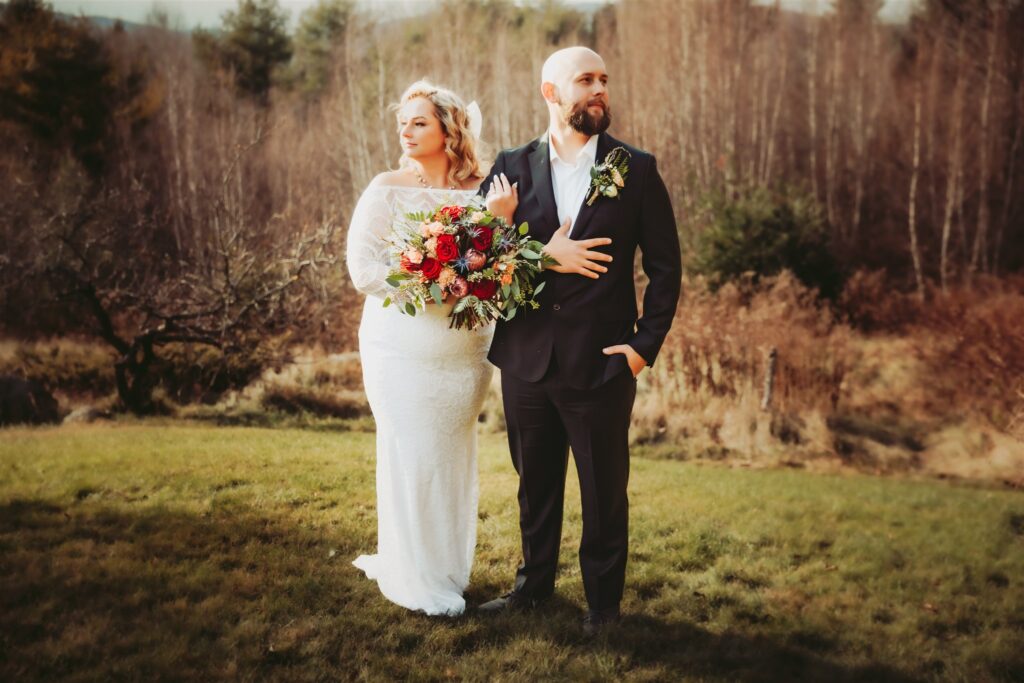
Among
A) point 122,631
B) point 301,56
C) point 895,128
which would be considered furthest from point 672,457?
point 301,56

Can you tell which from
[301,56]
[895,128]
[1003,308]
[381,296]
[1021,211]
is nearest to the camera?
[381,296]

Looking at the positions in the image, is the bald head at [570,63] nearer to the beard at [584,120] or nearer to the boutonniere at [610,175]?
the beard at [584,120]

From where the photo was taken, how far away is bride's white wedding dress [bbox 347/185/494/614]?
10.8 ft

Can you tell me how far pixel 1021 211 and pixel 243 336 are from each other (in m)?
16.1

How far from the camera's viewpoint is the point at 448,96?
343cm

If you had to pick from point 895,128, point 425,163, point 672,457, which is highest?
point 895,128

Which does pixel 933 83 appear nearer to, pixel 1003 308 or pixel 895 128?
pixel 895 128

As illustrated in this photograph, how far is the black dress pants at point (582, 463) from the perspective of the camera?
303cm

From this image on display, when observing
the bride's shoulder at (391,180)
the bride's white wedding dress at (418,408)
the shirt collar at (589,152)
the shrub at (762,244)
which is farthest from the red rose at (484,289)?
the shrub at (762,244)

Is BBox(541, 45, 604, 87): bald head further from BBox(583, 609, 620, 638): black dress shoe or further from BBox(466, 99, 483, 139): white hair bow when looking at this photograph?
BBox(583, 609, 620, 638): black dress shoe

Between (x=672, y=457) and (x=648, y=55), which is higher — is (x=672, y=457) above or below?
below

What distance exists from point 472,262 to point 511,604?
155cm

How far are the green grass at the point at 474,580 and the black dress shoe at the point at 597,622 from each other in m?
0.05

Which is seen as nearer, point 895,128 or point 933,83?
point 933,83
